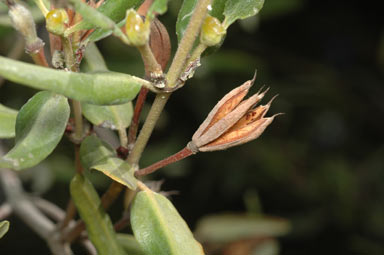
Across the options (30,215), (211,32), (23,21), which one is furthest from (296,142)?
(23,21)

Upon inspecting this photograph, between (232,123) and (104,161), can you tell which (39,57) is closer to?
(104,161)

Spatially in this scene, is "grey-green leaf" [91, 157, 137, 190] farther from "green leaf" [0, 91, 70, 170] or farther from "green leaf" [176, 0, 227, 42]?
"green leaf" [176, 0, 227, 42]

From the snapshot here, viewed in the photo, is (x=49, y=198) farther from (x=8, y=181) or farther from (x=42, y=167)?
(x=8, y=181)

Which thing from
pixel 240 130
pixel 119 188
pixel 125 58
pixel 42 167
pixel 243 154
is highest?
pixel 240 130

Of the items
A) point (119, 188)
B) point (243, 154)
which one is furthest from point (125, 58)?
point (119, 188)

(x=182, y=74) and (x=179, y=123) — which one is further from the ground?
(x=182, y=74)

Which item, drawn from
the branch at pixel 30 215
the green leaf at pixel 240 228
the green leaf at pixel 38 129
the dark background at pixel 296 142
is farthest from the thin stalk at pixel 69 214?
the dark background at pixel 296 142

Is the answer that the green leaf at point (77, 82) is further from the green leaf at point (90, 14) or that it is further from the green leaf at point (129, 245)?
the green leaf at point (129, 245)
